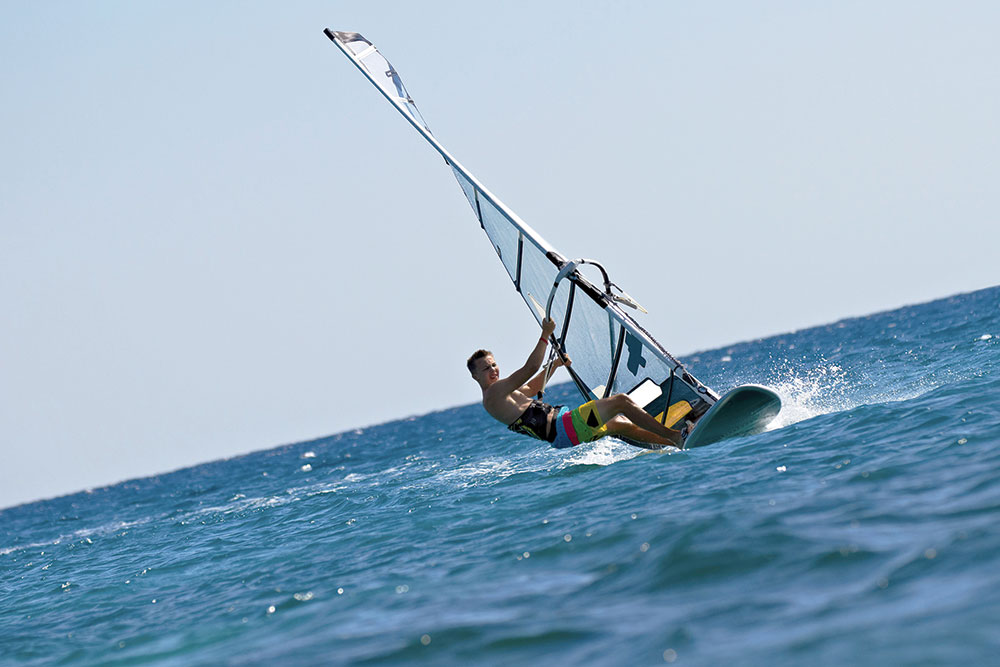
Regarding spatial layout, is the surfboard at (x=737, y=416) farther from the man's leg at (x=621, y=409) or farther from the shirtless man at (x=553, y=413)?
the man's leg at (x=621, y=409)

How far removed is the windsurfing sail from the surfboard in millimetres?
339

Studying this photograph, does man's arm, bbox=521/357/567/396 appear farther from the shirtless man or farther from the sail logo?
the sail logo

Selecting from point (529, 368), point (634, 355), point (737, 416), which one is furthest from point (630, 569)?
point (634, 355)

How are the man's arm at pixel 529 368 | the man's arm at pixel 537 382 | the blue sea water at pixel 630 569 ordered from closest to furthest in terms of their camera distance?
the blue sea water at pixel 630 569, the man's arm at pixel 529 368, the man's arm at pixel 537 382

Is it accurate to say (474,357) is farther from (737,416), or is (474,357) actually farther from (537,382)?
(737,416)

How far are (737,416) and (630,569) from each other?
462cm

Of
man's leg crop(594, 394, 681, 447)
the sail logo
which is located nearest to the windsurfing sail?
the sail logo

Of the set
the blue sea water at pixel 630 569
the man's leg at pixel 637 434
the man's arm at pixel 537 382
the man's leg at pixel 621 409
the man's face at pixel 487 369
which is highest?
the man's face at pixel 487 369

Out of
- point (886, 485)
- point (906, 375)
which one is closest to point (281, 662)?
point (886, 485)

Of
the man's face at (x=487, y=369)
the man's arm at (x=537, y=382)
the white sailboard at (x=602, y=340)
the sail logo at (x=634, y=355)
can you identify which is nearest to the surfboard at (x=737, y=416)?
the white sailboard at (x=602, y=340)

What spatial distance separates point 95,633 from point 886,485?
5.37 metres

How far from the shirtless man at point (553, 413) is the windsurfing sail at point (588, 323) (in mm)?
523

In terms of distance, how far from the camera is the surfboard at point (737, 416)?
30.5 ft

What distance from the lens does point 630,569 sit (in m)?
5.25
